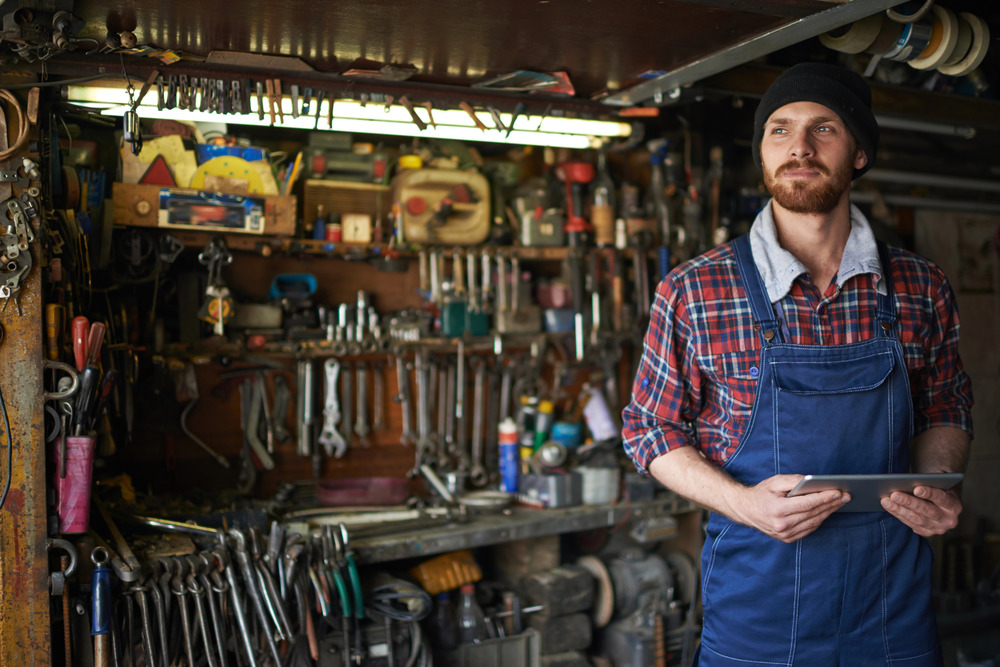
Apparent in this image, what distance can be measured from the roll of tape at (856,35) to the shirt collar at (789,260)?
0.85 meters

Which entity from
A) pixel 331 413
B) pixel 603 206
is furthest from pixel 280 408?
pixel 603 206

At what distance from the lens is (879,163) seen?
4438mm

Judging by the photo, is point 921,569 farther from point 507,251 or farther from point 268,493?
A: point 268,493

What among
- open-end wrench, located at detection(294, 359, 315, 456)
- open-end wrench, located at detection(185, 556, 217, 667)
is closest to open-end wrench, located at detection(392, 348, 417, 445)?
open-end wrench, located at detection(294, 359, 315, 456)

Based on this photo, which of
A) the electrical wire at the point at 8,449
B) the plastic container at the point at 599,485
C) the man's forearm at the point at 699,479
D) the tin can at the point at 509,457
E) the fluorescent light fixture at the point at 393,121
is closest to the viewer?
the man's forearm at the point at 699,479

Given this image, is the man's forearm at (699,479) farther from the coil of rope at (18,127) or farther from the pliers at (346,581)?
the coil of rope at (18,127)

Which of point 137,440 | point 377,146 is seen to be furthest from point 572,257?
point 137,440

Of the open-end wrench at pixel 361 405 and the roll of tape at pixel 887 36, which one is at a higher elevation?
the roll of tape at pixel 887 36

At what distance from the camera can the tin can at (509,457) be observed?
3.91 m

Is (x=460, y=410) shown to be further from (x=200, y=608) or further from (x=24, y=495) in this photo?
(x=24, y=495)

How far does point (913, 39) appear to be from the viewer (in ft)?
8.74

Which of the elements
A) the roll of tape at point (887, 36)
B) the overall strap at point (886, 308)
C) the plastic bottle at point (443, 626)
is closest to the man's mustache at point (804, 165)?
the overall strap at point (886, 308)

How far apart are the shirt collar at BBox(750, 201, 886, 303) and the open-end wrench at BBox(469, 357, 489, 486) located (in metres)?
2.15

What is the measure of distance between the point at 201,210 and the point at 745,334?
7.45 ft
